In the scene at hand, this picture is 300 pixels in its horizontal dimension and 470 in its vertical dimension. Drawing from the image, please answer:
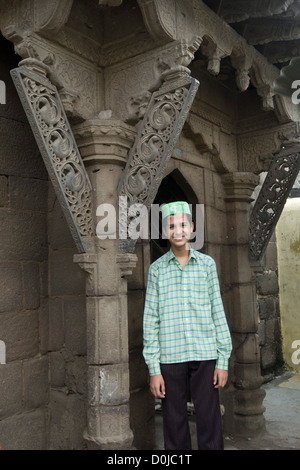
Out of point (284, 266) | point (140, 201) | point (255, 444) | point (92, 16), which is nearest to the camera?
point (140, 201)

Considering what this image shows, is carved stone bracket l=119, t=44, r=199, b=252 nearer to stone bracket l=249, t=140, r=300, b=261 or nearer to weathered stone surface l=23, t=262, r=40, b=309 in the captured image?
weathered stone surface l=23, t=262, r=40, b=309

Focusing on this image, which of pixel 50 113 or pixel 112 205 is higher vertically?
pixel 50 113

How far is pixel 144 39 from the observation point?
2.91 m

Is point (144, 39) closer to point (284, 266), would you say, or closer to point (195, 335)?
point (195, 335)

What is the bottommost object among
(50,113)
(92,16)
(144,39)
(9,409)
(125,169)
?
(9,409)

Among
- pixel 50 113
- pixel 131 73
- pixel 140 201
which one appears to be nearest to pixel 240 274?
pixel 140 201

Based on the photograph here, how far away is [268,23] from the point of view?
376 cm

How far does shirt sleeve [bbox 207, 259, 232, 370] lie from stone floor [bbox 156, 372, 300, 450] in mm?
1541

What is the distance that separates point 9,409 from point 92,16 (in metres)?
2.81

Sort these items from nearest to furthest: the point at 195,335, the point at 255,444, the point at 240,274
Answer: the point at 195,335 → the point at 255,444 → the point at 240,274

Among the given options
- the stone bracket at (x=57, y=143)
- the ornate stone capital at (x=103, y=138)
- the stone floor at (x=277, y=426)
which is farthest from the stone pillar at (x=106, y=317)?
the stone floor at (x=277, y=426)

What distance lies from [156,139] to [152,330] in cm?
119

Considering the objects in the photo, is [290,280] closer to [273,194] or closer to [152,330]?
[273,194]

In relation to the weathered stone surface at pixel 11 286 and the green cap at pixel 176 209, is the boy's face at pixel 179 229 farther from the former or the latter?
the weathered stone surface at pixel 11 286
